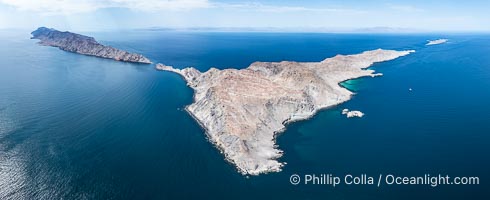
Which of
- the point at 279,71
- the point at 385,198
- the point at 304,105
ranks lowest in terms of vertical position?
the point at 385,198

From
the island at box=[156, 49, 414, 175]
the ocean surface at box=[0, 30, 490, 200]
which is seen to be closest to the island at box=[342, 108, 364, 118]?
the ocean surface at box=[0, 30, 490, 200]

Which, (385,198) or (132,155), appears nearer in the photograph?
(385,198)

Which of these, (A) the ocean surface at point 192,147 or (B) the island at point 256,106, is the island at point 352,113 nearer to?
(A) the ocean surface at point 192,147

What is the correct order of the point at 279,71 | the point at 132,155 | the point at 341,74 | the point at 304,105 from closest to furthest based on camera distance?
the point at 132,155
the point at 304,105
the point at 279,71
the point at 341,74

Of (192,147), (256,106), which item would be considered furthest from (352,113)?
(192,147)

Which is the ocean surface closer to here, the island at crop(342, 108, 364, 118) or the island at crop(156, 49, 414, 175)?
the island at crop(342, 108, 364, 118)

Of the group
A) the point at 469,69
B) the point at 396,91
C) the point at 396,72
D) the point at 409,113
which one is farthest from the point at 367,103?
the point at 469,69

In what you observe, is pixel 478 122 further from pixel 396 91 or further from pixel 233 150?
pixel 233 150

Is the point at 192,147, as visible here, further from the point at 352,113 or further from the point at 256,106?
the point at 352,113

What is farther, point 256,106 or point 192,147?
point 256,106
